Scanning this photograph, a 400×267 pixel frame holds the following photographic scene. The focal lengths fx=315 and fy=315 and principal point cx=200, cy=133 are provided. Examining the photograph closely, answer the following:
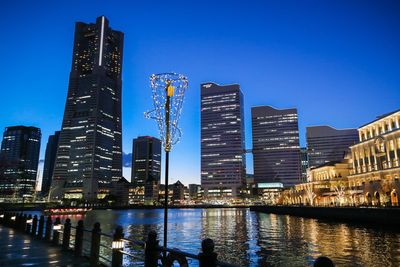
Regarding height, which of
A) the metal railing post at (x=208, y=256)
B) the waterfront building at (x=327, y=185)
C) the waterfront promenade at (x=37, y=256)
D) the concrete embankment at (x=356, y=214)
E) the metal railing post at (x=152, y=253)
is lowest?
the concrete embankment at (x=356, y=214)

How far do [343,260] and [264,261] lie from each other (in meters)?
6.40

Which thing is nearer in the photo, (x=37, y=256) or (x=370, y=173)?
(x=37, y=256)

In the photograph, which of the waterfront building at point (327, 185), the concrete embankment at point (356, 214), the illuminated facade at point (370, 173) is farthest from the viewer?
the waterfront building at point (327, 185)

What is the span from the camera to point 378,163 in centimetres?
9738

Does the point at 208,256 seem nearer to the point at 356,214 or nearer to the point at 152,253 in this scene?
the point at 152,253

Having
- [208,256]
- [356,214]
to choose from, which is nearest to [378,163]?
[356,214]

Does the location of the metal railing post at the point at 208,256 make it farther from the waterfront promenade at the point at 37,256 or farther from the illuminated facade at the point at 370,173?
the illuminated facade at the point at 370,173

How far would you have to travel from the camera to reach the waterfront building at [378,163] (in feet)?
280

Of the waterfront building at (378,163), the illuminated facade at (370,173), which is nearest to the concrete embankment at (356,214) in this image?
the illuminated facade at (370,173)

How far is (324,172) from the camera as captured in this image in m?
142

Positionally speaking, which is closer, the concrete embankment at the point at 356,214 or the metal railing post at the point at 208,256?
the metal railing post at the point at 208,256

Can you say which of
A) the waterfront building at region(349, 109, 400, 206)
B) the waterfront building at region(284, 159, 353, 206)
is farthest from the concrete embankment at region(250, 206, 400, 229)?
the waterfront building at region(284, 159, 353, 206)

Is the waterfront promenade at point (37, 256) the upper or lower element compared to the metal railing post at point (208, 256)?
lower

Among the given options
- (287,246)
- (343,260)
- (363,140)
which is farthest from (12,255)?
(363,140)
